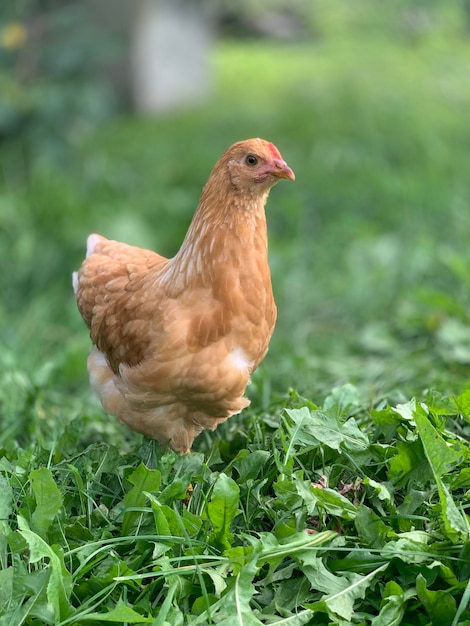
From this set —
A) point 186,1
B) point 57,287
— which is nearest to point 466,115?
point 186,1

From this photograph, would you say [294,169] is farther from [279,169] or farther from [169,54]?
[279,169]

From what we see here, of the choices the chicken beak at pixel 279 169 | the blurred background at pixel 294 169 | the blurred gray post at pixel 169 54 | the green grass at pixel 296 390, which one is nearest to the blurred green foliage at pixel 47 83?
the blurred background at pixel 294 169

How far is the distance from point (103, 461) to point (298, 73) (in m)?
9.92

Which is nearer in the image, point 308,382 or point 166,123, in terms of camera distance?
point 308,382

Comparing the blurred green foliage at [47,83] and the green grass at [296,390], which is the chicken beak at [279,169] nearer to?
the green grass at [296,390]

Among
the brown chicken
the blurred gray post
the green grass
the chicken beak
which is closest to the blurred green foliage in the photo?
the green grass

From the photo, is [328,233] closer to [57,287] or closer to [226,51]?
[57,287]

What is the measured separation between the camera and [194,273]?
2.58m

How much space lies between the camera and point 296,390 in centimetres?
350

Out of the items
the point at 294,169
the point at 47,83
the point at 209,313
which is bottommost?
the point at 294,169

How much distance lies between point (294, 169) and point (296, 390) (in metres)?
4.56

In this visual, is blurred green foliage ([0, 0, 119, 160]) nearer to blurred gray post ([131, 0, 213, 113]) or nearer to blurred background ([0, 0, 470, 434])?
blurred background ([0, 0, 470, 434])

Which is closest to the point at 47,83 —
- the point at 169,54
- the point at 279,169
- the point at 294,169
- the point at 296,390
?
the point at 294,169

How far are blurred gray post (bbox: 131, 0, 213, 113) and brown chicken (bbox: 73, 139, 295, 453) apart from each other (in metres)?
8.50
